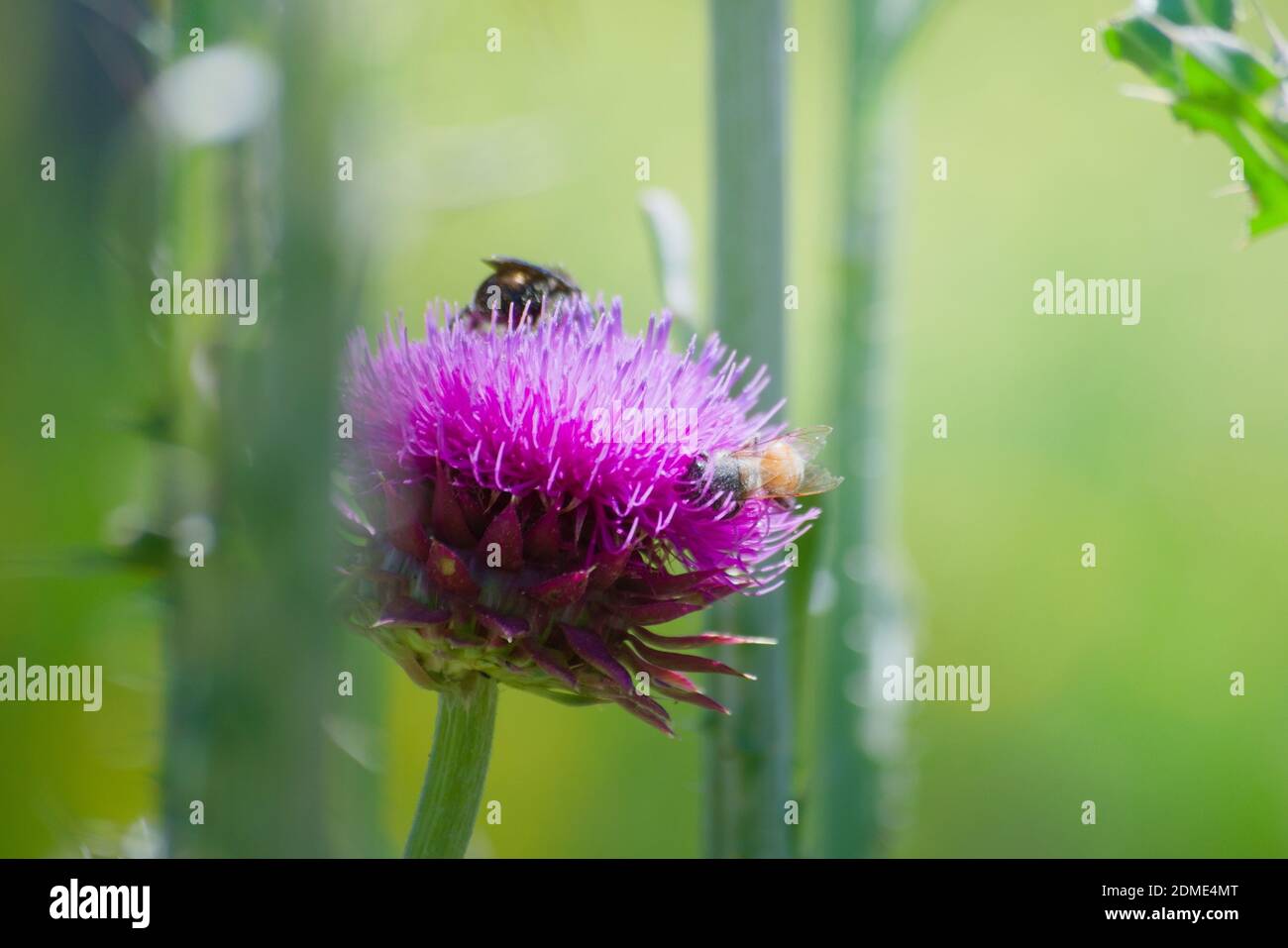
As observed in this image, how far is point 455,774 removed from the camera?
1.69 m

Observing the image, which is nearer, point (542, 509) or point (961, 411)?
point (542, 509)

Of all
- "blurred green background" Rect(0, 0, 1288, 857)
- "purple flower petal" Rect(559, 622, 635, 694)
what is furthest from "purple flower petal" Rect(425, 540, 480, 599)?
"blurred green background" Rect(0, 0, 1288, 857)

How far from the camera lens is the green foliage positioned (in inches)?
68.2

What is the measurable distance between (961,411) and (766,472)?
9.78 feet

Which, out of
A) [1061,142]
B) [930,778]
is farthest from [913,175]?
[930,778]

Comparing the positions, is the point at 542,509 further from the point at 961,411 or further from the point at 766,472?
the point at 961,411

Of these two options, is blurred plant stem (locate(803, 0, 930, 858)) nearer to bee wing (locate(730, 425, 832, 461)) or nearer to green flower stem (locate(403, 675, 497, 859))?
bee wing (locate(730, 425, 832, 461))

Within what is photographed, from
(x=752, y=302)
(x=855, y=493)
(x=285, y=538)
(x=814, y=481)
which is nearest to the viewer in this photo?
(x=285, y=538)

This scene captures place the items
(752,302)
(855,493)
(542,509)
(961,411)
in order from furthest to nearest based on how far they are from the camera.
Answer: (961,411) < (855,493) < (752,302) < (542,509)

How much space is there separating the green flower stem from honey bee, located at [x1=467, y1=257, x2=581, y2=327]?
21.5 inches

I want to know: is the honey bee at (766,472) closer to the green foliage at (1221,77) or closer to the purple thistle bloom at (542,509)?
the purple thistle bloom at (542,509)

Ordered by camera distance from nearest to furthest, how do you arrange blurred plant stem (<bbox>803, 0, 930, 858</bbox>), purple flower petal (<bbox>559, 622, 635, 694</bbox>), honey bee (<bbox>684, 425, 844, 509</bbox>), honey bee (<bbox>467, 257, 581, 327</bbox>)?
purple flower petal (<bbox>559, 622, 635, 694</bbox>), honey bee (<bbox>684, 425, 844, 509</bbox>), honey bee (<bbox>467, 257, 581, 327</bbox>), blurred plant stem (<bbox>803, 0, 930, 858</bbox>)

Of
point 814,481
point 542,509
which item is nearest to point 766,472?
point 814,481

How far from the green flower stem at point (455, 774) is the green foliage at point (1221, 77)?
4.09 ft
